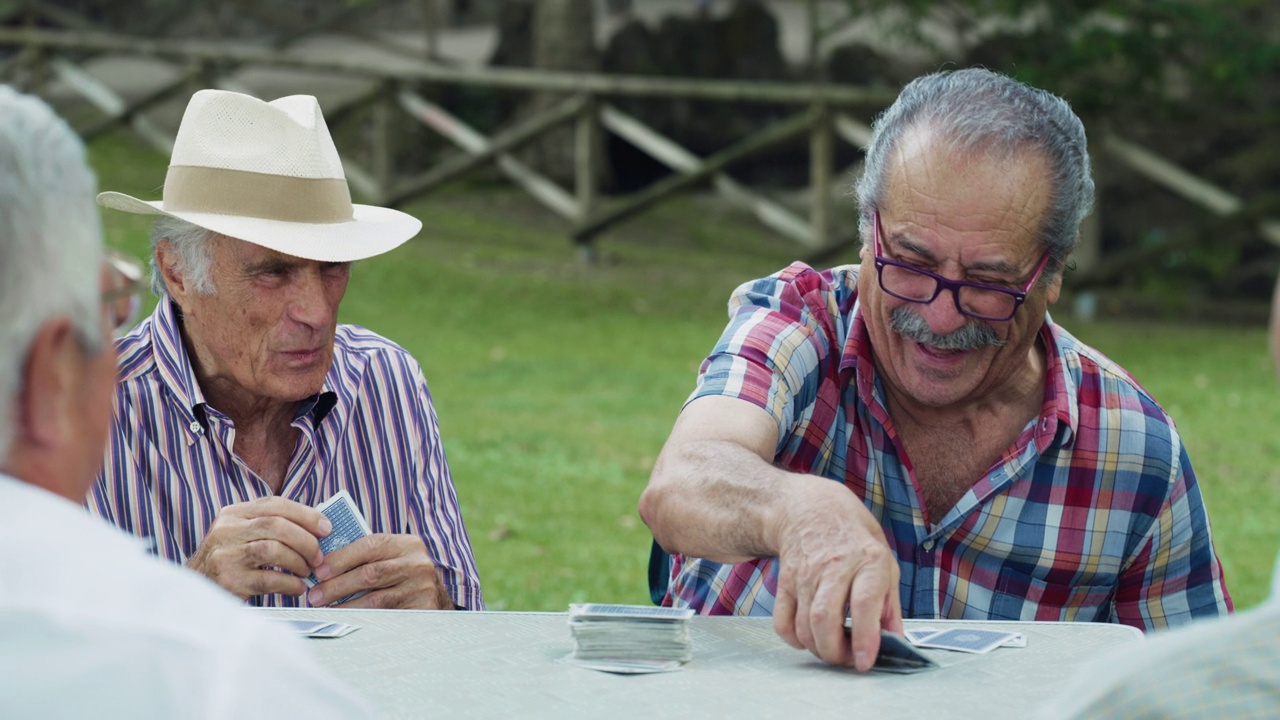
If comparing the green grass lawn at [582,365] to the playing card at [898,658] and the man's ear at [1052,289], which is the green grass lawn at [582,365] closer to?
the man's ear at [1052,289]

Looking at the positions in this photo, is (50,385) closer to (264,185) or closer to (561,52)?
(264,185)

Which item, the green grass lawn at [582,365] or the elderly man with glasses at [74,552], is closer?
the elderly man with glasses at [74,552]

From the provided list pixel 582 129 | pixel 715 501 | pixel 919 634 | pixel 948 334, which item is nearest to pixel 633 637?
pixel 715 501

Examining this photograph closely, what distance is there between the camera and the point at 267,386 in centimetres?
329

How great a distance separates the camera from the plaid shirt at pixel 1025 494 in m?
3.05

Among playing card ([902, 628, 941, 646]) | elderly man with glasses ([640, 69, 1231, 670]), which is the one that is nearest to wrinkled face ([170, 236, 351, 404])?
elderly man with glasses ([640, 69, 1231, 670])

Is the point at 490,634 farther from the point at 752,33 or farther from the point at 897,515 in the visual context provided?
the point at 752,33

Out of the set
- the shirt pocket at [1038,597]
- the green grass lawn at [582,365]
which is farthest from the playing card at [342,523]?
the green grass lawn at [582,365]

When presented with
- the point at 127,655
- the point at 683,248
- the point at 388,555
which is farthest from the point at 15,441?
the point at 683,248

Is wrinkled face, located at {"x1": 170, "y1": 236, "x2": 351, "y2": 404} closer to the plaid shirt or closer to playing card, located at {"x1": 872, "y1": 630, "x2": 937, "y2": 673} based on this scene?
the plaid shirt

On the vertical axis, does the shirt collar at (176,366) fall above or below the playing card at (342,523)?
above

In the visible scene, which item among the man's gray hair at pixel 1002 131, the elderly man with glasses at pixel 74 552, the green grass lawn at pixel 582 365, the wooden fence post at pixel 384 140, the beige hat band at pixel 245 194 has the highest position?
the wooden fence post at pixel 384 140

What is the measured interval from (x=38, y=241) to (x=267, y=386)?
1911mm

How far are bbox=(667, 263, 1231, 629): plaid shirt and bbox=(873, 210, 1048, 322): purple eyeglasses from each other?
0.22m
